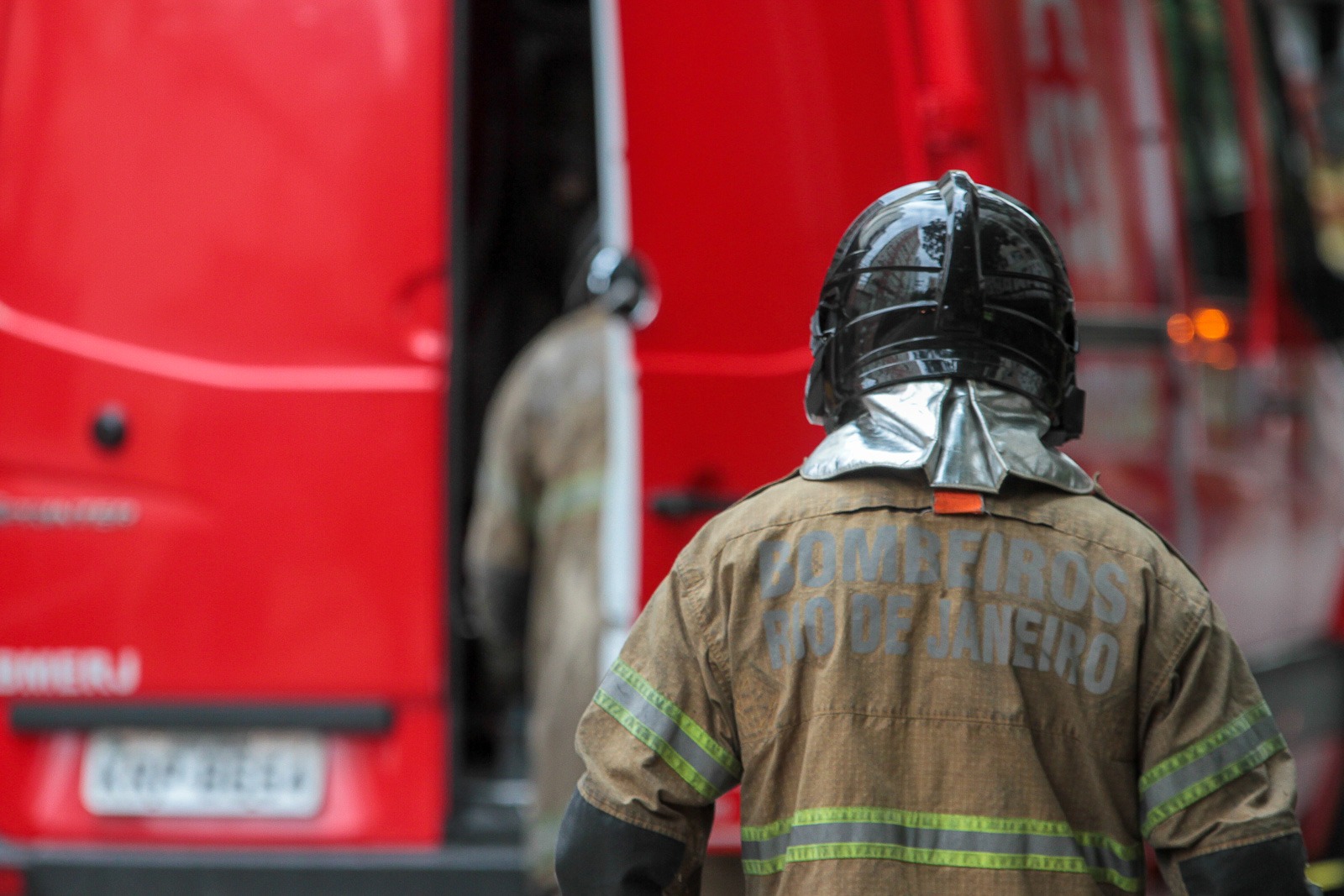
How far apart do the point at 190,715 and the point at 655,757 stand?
1704mm

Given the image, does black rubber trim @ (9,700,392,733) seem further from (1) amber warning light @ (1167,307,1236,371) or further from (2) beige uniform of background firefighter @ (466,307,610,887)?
(1) amber warning light @ (1167,307,1236,371)

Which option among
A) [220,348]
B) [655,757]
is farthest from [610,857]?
[220,348]

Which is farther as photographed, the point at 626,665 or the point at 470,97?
the point at 470,97

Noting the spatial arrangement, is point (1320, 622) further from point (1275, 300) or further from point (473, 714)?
Result: point (473, 714)

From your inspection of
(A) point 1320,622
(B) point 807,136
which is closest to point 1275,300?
(A) point 1320,622

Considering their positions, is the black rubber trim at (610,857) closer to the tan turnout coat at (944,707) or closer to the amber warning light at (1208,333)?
the tan turnout coat at (944,707)

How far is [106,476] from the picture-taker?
3.06m

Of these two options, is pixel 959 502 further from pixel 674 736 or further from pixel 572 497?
pixel 572 497

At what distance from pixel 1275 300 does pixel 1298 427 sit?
32cm

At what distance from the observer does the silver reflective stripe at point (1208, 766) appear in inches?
61.0

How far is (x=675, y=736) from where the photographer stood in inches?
64.1

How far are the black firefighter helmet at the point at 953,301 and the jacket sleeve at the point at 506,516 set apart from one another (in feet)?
5.54

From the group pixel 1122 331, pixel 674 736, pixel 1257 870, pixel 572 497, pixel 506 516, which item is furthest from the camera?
pixel 506 516

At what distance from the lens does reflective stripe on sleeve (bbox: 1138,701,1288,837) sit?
155 cm
